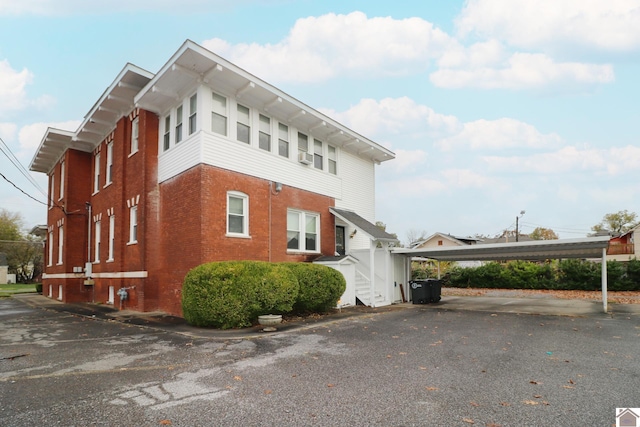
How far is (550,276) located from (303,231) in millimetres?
19895

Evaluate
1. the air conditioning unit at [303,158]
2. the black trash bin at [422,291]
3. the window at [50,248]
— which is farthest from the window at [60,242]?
the black trash bin at [422,291]

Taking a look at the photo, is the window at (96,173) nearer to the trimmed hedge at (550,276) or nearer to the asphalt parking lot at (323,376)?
the asphalt parking lot at (323,376)

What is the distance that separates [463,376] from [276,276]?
6.13 m

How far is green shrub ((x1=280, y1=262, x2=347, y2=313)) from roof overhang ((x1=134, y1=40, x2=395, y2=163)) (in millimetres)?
5956

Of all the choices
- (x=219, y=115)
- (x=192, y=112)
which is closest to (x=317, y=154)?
(x=219, y=115)

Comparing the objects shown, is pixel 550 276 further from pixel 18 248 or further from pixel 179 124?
pixel 18 248

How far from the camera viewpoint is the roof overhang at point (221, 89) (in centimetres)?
1127

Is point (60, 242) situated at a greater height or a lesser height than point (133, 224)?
lesser

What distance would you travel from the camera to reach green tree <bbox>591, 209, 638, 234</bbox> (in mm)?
59312

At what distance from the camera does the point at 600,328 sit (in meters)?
9.79

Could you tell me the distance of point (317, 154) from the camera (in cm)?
1653

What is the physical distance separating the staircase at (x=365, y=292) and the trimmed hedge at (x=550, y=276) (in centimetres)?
1514

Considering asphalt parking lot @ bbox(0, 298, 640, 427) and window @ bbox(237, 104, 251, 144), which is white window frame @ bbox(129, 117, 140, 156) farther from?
asphalt parking lot @ bbox(0, 298, 640, 427)

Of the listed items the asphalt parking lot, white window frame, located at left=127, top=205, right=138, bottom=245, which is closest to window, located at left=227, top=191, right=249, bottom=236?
the asphalt parking lot
